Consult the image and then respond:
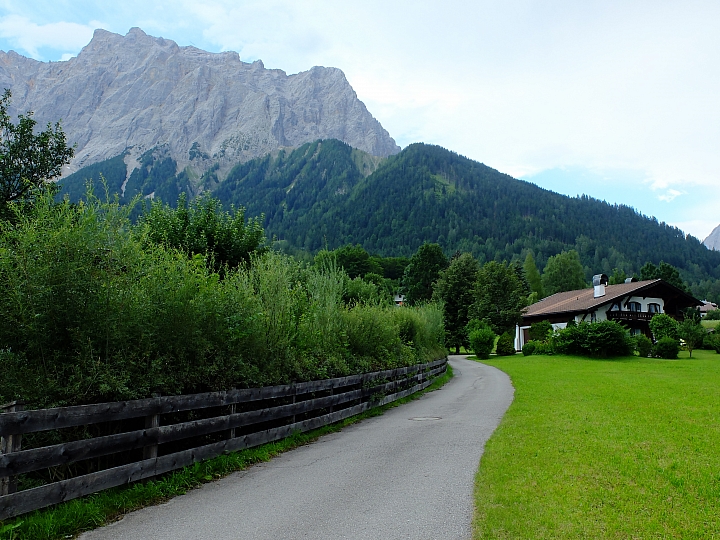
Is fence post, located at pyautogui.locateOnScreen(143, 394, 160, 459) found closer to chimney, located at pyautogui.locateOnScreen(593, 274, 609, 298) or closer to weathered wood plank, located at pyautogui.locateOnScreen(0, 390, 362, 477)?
Result: weathered wood plank, located at pyautogui.locateOnScreen(0, 390, 362, 477)

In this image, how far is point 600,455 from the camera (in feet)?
23.2

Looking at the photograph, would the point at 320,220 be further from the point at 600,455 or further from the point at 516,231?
the point at 600,455

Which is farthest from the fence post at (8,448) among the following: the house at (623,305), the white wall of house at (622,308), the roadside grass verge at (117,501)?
the house at (623,305)

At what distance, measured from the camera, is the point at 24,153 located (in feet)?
54.6

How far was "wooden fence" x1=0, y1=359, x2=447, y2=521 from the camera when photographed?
13.7 ft

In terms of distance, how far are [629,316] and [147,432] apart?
49.7 meters

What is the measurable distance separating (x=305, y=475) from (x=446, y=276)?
54607mm

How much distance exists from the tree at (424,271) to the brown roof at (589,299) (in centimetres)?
2180

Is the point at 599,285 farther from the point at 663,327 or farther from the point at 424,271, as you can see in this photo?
the point at 424,271

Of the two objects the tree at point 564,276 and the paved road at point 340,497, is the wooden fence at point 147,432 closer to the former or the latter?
the paved road at point 340,497

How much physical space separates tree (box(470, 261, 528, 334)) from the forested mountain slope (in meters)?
73.3

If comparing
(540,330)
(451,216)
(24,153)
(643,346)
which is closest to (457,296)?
(540,330)

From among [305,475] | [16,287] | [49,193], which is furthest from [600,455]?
[49,193]

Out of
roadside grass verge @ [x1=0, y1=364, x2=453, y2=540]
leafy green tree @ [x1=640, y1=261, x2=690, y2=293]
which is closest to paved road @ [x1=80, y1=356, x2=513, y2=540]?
roadside grass verge @ [x1=0, y1=364, x2=453, y2=540]
